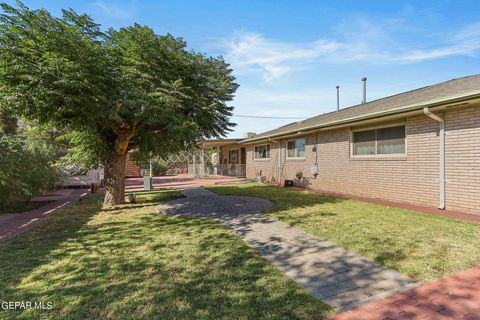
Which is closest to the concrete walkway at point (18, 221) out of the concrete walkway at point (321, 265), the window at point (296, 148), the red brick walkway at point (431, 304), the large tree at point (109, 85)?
the large tree at point (109, 85)

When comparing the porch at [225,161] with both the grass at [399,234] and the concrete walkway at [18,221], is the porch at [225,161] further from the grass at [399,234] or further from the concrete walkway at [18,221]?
the grass at [399,234]

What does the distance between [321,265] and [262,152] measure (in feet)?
50.8

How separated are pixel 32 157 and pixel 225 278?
948cm

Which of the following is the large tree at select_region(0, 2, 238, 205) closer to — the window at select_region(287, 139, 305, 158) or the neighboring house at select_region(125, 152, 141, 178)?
the window at select_region(287, 139, 305, 158)

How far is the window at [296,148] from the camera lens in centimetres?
1393

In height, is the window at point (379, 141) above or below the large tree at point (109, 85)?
below

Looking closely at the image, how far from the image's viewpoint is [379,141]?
9164 millimetres

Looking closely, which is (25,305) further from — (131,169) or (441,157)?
(131,169)

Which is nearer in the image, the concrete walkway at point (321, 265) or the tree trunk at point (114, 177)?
the concrete walkway at point (321, 265)

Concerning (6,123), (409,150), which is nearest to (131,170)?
(6,123)

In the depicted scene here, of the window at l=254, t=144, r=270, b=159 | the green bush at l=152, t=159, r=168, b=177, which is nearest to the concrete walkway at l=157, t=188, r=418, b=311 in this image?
the window at l=254, t=144, r=270, b=159

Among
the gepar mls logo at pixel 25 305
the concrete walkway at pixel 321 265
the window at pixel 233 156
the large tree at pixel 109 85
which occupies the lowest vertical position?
the gepar mls logo at pixel 25 305

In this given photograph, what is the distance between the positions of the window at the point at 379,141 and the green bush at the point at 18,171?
11879 mm

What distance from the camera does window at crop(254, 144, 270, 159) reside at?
59.6 ft
